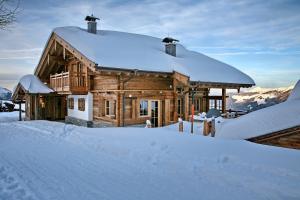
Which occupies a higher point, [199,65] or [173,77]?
[199,65]

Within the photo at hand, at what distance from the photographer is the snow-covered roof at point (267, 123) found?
6868 millimetres

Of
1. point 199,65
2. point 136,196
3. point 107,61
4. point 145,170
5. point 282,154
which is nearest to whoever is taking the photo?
point 136,196

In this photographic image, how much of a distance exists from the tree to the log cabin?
555 cm

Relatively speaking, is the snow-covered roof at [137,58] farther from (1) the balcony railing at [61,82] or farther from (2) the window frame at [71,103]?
(2) the window frame at [71,103]

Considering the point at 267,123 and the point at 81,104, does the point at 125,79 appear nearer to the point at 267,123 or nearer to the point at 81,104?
the point at 81,104

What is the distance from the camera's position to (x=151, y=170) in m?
5.57

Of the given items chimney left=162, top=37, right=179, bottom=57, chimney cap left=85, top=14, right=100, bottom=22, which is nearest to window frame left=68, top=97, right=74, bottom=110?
chimney cap left=85, top=14, right=100, bottom=22

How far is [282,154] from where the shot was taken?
6.09m

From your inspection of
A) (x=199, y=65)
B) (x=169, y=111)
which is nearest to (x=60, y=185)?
(x=169, y=111)

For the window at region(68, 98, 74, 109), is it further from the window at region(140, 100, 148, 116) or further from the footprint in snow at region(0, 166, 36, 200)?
the footprint in snow at region(0, 166, 36, 200)

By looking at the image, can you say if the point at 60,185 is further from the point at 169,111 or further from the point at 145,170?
the point at 169,111

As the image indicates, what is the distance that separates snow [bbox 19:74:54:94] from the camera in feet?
62.7

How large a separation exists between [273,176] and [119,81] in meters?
10.4

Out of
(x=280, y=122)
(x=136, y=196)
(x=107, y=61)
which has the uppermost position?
(x=107, y=61)
